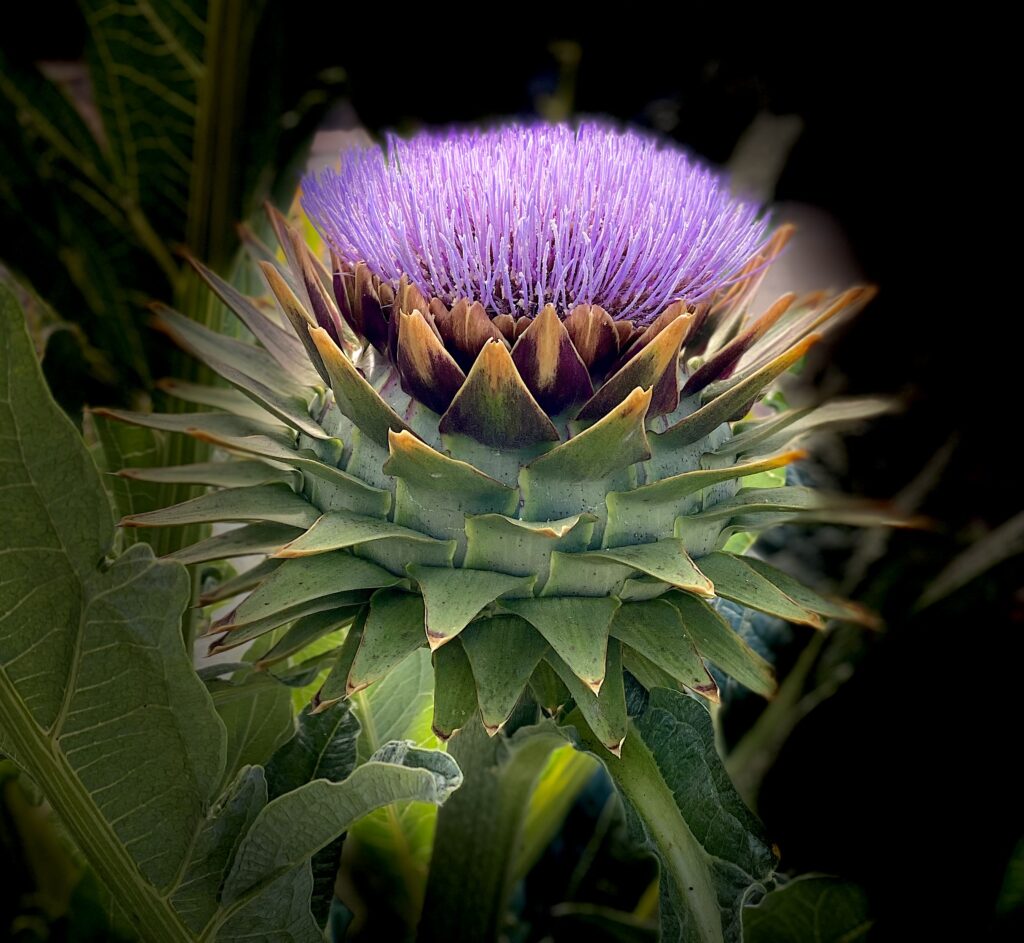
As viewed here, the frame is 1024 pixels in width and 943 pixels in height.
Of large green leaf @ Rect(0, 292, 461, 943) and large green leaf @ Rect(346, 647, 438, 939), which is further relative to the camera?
large green leaf @ Rect(346, 647, 438, 939)

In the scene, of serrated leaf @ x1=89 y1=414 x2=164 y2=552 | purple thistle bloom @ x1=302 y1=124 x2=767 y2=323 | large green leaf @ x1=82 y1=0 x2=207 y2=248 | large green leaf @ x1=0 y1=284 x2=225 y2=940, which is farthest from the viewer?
large green leaf @ x1=82 y1=0 x2=207 y2=248

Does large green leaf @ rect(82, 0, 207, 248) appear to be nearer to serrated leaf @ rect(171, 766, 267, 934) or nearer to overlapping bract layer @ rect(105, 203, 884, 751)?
overlapping bract layer @ rect(105, 203, 884, 751)

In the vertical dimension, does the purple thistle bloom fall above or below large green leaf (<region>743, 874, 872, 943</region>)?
above

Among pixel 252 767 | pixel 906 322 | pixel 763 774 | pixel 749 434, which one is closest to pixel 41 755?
pixel 252 767

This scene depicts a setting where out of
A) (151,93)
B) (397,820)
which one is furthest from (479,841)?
(151,93)

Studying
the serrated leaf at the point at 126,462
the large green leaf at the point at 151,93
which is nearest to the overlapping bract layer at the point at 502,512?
the serrated leaf at the point at 126,462

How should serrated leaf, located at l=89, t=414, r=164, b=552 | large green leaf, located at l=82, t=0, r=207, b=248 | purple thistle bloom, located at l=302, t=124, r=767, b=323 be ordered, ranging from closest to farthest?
purple thistle bloom, located at l=302, t=124, r=767, b=323
serrated leaf, located at l=89, t=414, r=164, b=552
large green leaf, located at l=82, t=0, r=207, b=248

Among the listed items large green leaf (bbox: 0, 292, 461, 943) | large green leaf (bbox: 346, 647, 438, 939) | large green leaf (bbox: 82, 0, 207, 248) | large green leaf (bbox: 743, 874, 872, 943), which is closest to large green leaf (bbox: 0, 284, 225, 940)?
large green leaf (bbox: 0, 292, 461, 943)

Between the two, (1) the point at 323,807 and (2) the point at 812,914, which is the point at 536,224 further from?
(2) the point at 812,914

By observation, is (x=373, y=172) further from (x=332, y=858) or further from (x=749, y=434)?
(x=332, y=858)
